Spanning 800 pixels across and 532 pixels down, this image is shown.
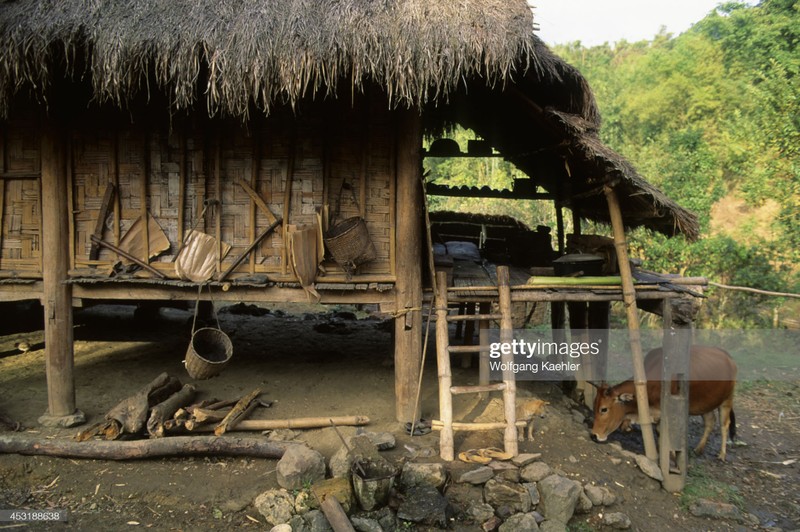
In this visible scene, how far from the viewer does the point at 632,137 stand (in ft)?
71.1

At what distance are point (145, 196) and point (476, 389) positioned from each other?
3.79 meters

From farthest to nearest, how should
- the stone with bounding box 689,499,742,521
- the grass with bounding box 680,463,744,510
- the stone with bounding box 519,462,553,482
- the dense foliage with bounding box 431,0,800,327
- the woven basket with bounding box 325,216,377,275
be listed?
the dense foliage with bounding box 431,0,800,327
the grass with bounding box 680,463,744,510
the woven basket with bounding box 325,216,377,275
the stone with bounding box 689,499,742,521
the stone with bounding box 519,462,553,482

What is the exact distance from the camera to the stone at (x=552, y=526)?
429 centimetres

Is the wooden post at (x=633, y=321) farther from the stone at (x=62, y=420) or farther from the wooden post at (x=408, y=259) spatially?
the stone at (x=62, y=420)

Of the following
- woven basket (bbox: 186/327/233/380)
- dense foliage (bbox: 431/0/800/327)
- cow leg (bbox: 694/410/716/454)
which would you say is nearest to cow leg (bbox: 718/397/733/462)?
cow leg (bbox: 694/410/716/454)

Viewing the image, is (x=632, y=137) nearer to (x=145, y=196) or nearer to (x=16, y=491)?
(x=145, y=196)

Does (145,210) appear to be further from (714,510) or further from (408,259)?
(714,510)

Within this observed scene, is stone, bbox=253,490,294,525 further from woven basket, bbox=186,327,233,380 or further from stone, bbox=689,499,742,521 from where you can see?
stone, bbox=689,499,742,521

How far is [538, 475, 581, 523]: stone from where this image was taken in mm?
4445

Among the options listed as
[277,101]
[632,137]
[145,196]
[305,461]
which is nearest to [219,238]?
[145,196]

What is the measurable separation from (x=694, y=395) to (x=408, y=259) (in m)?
3.65

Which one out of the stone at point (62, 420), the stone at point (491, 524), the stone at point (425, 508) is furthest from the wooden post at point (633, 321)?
the stone at point (62, 420)

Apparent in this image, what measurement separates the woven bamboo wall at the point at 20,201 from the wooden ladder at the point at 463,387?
4.12m

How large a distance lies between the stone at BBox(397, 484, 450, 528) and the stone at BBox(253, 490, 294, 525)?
2.79 ft
